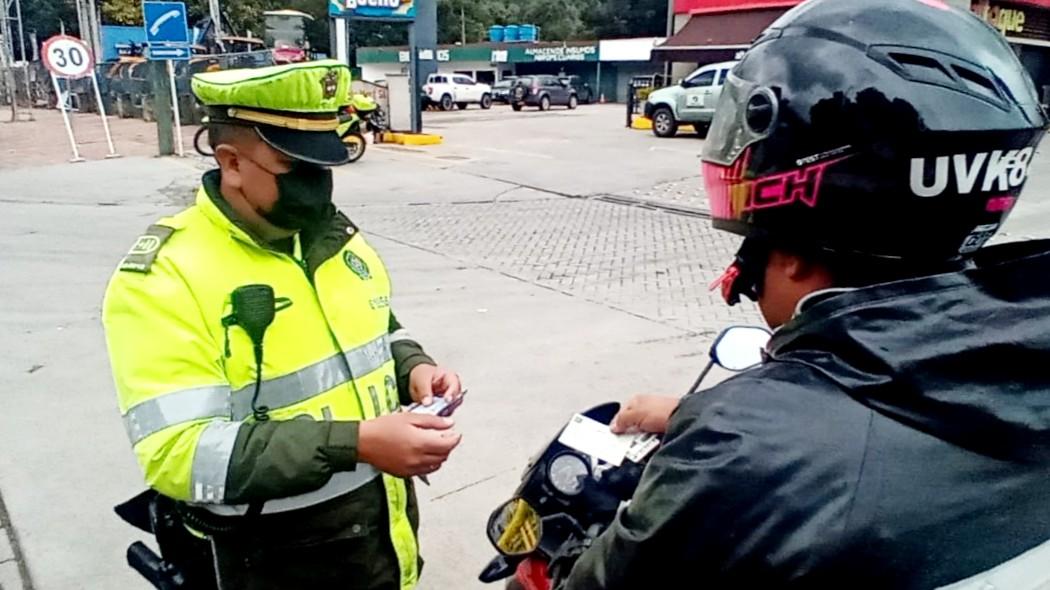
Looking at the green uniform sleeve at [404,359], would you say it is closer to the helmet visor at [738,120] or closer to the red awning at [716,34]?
the helmet visor at [738,120]

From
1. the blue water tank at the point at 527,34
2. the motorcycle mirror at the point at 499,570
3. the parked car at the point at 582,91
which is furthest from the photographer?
the blue water tank at the point at 527,34

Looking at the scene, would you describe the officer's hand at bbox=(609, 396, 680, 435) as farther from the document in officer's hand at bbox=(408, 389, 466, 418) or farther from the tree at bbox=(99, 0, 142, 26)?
the tree at bbox=(99, 0, 142, 26)

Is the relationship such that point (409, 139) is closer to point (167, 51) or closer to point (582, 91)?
point (167, 51)

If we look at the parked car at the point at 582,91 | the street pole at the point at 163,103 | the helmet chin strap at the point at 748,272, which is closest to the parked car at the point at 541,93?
the parked car at the point at 582,91

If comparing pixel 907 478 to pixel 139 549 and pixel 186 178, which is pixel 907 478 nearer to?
pixel 139 549

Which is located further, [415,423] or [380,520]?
[380,520]

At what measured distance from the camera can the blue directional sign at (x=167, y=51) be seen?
16141 millimetres

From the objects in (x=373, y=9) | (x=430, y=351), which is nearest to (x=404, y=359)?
(x=430, y=351)

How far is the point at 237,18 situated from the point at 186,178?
3760 centimetres

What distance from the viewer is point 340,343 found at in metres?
2.01

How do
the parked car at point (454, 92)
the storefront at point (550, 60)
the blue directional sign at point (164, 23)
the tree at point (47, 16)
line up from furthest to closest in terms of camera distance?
the tree at point (47, 16) → the storefront at point (550, 60) → the parked car at point (454, 92) → the blue directional sign at point (164, 23)

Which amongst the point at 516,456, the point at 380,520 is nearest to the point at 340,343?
the point at 380,520

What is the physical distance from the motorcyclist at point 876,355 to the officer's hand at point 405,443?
0.73 m

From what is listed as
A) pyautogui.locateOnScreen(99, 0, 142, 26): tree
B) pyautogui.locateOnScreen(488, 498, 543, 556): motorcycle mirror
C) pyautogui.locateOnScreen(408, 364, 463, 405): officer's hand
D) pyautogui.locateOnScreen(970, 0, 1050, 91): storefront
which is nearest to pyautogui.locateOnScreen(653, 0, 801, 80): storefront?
pyautogui.locateOnScreen(970, 0, 1050, 91): storefront
